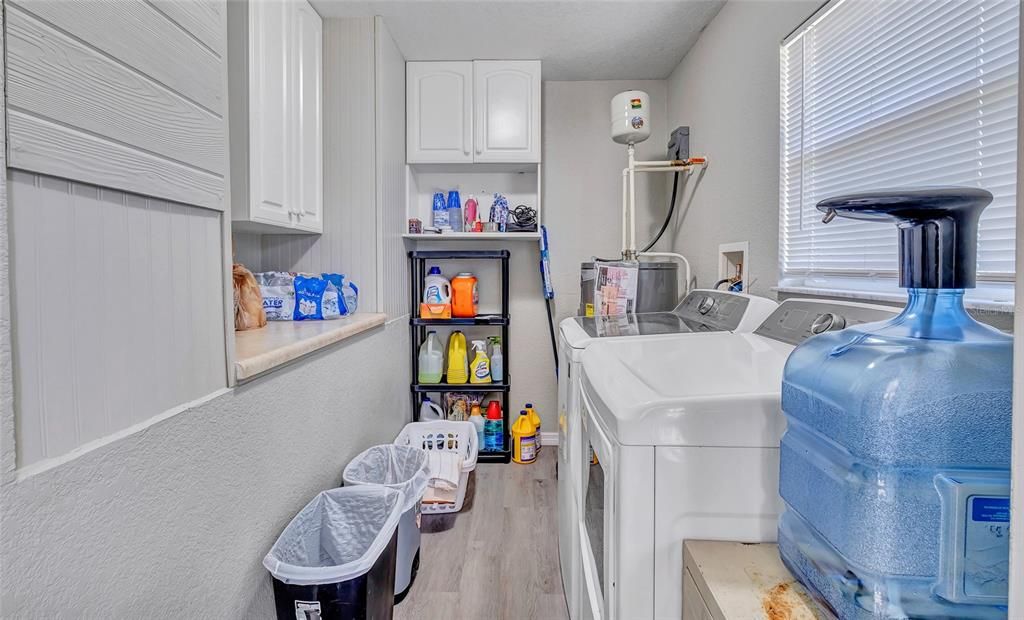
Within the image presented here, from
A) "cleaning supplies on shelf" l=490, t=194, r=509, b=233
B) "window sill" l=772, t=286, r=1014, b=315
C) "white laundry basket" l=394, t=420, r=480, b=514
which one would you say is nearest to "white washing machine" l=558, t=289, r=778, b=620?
"window sill" l=772, t=286, r=1014, b=315

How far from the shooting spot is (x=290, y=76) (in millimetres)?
1861

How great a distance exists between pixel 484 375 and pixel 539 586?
4.28ft

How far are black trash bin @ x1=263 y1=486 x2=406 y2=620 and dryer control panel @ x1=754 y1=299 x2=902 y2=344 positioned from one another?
1.16 meters

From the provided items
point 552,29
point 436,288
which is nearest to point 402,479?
point 436,288

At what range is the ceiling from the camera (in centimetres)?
212

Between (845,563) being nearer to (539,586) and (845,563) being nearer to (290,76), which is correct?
(539,586)

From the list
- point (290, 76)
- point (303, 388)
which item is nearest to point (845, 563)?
point (303, 388)

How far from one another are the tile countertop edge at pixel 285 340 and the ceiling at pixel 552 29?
4.70 feet

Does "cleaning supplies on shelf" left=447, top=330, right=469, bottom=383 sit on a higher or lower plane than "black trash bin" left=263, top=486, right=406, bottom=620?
higher

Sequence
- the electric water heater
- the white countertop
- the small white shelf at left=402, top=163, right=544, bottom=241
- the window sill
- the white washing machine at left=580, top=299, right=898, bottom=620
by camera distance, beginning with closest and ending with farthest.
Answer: the white countertop
the white washing machine at left=580, top=299, right=898, bottom=620
the window sill
the electric water heater
the small white shelf at left=402, top=163, right=544, bottom=241

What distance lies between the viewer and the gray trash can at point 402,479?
158 cm

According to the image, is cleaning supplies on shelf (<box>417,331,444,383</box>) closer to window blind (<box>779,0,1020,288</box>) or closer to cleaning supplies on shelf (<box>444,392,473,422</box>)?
cleaning supplies on shelf (<box>444,392,473,422</box>)

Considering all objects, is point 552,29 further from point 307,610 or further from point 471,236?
point 307,610

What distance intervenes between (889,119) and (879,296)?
438mm
